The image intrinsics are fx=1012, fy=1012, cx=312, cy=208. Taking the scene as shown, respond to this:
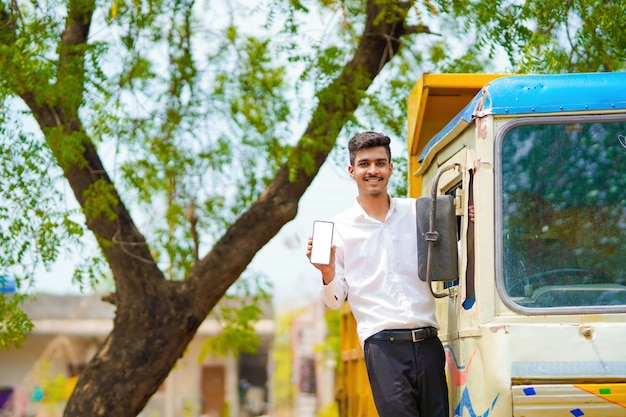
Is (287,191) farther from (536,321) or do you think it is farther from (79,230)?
(536,321)

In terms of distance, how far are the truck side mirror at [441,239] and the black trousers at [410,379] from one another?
14.7 inches

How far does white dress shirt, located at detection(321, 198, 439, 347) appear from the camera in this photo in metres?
4.15

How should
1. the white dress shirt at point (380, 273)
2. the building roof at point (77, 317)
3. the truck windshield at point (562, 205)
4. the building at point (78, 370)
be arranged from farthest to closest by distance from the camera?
the building roof at point (77, 317) → the building at point (78, 370) → the white dress shirt at point (380, 273) → the truck windshield at point (562, 205)

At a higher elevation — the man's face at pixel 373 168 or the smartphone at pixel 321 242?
the man's face at pixel 373 168

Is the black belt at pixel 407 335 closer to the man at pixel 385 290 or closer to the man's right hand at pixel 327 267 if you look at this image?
the man at pixel 385 290

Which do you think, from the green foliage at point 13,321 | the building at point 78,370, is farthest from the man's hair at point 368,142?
the building at point 78,370

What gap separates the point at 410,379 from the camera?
4.08 meters

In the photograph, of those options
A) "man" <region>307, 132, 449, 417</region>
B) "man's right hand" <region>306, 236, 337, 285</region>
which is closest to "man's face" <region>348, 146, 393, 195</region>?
"man" <region>307, 132, 449, 417</region>

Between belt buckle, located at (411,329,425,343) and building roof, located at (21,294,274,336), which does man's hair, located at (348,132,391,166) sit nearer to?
belt buckle, located at (411,329,425,343)

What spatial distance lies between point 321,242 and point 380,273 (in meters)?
0.34

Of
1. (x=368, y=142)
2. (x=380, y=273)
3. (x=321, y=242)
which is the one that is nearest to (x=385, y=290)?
(x=380, y=273)

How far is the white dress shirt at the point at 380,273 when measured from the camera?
13.6 ft

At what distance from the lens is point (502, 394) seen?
359 centimetres

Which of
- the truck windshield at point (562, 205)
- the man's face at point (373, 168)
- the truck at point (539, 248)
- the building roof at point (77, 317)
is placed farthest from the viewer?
the building roof at point (77, 317)
